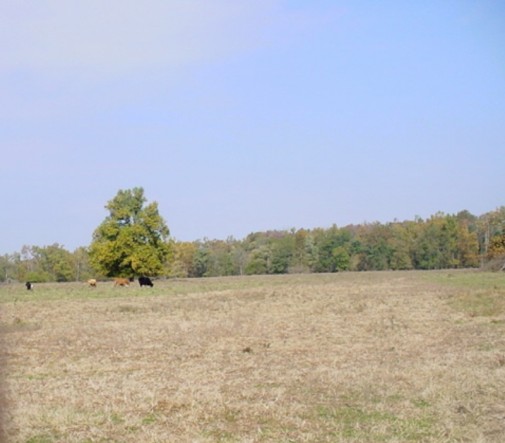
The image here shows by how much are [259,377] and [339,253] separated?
304ft

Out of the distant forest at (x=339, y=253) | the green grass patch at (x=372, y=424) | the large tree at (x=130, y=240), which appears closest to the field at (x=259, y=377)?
the green grass patch at (x=372, y=424)

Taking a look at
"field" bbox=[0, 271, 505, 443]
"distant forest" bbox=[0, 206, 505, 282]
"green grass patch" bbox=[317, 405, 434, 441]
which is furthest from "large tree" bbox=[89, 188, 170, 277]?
"green grass patch" bbox=[317, 405, 434, 441]

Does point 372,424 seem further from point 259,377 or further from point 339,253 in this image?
point 339,253

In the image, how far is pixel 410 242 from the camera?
100875mm

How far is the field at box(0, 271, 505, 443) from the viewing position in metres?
7.37

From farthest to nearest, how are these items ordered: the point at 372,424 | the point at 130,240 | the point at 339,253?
the point at 339,253 → the point at 130,240 → the point at 372,424

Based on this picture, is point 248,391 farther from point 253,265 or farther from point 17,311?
point 253,265

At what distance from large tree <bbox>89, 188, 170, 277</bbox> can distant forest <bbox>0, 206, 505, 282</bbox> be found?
874 inches

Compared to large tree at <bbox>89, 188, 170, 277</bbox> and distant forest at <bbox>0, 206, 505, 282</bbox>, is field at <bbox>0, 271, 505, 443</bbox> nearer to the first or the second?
large tree at <bbox>89, 188, 170, 277</bbox>

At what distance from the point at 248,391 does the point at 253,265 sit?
3803 inches

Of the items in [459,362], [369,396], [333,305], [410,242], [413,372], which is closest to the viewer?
[369,396]

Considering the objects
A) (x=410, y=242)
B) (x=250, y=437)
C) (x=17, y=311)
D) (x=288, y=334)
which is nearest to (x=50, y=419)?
(x=250, y=437)

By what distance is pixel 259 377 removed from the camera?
10.6 meters

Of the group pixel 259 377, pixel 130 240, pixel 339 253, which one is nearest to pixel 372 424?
pixel 259 377
